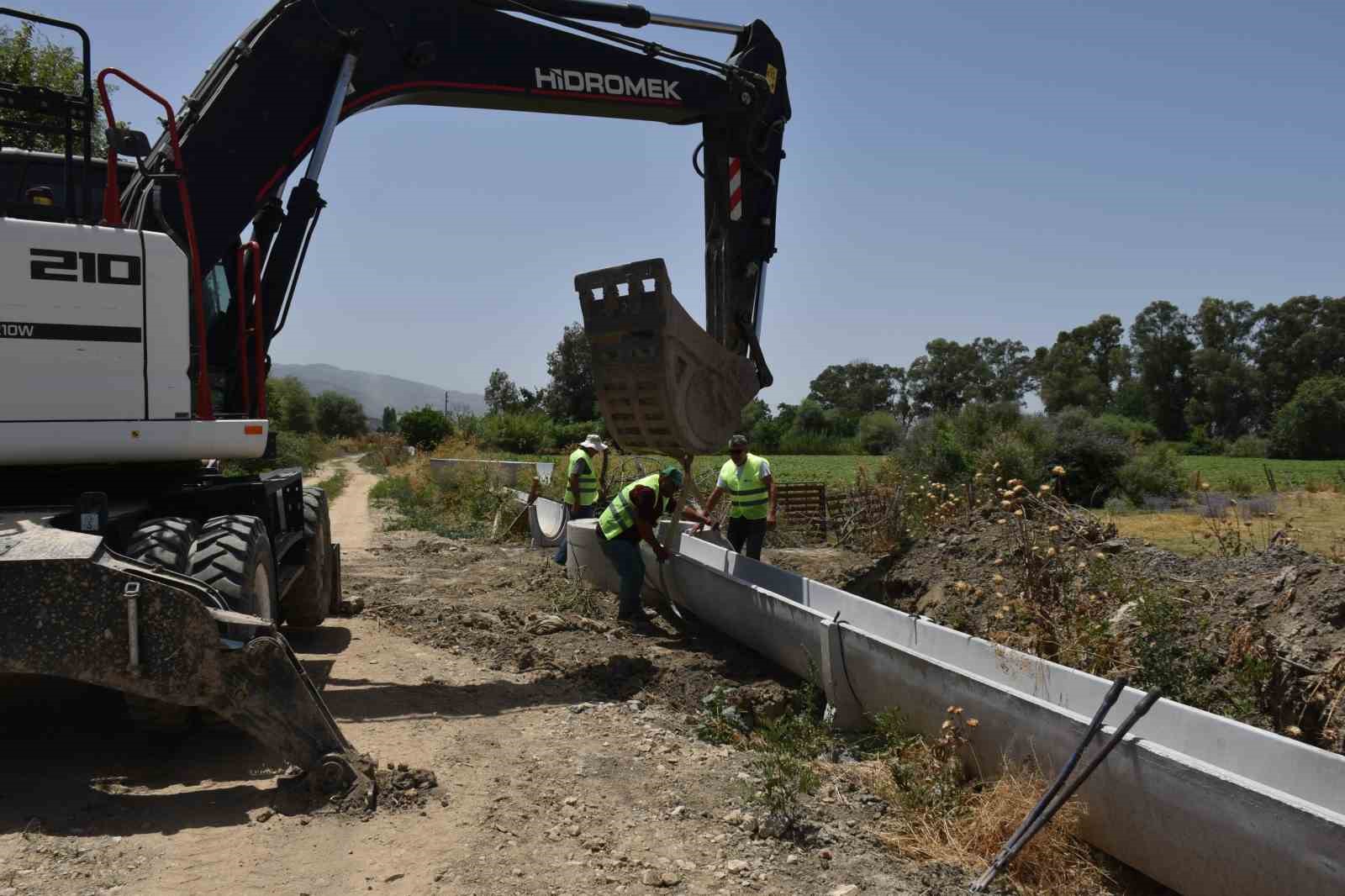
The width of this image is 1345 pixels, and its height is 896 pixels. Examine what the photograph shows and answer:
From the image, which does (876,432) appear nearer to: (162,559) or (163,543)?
(163,543)

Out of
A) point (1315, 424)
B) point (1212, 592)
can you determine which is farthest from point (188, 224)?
point (1315, 424)

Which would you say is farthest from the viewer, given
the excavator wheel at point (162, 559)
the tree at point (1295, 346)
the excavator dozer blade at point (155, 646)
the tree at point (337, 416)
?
the tree at point (337, 416)

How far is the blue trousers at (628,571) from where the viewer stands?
8.98 meters

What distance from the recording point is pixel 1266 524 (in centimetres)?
1369

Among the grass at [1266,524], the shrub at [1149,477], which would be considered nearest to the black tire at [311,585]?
the grass at [1266,524]

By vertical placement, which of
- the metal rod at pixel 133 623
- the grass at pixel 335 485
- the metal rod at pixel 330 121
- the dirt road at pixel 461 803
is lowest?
the grass at pixel 335 485

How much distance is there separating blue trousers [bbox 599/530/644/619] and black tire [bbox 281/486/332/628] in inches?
97.8

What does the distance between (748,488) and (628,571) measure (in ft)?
5.36

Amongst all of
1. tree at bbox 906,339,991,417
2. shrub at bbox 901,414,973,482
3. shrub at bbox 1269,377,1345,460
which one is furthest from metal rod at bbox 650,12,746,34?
tree at bbox 906,339,991,417

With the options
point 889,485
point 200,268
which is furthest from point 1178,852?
point 889,485

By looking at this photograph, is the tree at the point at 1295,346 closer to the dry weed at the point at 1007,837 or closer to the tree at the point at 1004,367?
the tree at the point at 1004,367

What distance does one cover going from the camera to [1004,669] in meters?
5.40

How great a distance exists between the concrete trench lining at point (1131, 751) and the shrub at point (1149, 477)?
798 inches

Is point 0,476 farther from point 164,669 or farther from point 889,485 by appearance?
point 889,485
